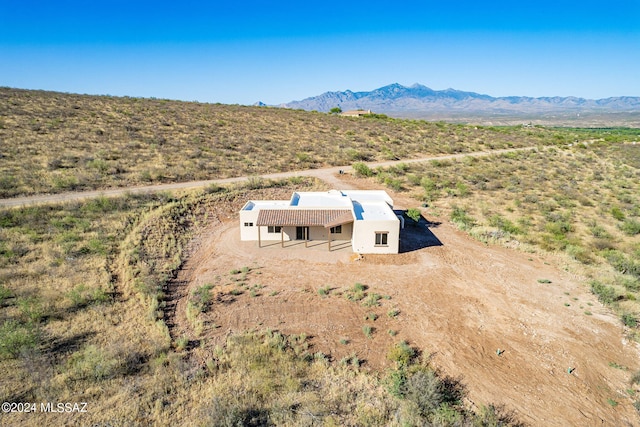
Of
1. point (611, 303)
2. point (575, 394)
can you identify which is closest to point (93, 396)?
point (575, 394)

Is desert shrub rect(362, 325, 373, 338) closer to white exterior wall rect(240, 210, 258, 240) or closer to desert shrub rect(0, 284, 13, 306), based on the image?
white exterior wall rect(240, 210, 258, 240)

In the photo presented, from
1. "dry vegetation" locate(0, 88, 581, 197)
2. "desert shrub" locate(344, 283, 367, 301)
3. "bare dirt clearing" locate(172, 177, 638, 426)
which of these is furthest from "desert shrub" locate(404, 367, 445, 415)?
"dry vegetation" locate(0, 88, 581, 197)

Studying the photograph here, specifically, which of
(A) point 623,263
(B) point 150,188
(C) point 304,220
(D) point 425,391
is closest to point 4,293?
(C) point 304,220

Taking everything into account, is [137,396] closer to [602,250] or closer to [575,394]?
[575,394]

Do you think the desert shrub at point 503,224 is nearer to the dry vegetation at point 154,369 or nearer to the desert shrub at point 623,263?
the desert shrub at point 623,263

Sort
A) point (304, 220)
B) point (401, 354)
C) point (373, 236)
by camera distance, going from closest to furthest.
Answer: point (401, 354)
point (373, 236)
point (304, 220)

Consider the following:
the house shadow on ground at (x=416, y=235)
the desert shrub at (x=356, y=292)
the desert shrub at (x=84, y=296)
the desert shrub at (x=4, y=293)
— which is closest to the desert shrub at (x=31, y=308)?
the desert shrub at (x=4, y=293)

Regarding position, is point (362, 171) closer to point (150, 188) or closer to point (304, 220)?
point (304, 220)
